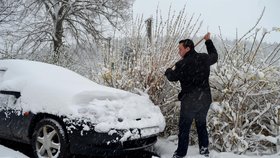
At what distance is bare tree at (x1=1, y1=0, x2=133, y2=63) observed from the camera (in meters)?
21.6

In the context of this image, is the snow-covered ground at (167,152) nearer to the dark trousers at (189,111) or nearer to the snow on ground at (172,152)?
the snow on ground at (172,152)

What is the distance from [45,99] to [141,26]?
2688 millimetres

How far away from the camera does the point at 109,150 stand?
14.8ft

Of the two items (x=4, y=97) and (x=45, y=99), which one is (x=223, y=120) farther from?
(x=4, y=97)

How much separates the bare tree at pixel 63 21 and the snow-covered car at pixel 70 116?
1544 centimetres

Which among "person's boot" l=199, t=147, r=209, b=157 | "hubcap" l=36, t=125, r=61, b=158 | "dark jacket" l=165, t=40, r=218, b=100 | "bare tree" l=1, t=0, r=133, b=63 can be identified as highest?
"bare tree" l=1, t=0, r=133, b=63

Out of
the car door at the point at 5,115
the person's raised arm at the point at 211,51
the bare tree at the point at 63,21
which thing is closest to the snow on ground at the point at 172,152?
the person's raised arm at the point at 211,51

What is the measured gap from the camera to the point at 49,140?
4750 millimetres

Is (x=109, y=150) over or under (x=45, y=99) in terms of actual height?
under

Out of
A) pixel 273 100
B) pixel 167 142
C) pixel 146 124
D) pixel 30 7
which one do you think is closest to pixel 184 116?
pixel 146 124

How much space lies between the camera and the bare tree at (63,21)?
2158 cm

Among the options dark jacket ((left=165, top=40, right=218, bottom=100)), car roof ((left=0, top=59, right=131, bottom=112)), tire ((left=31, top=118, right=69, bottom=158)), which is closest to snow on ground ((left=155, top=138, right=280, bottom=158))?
dark jacket ((left=165, top=40, right=218, bottom=100))

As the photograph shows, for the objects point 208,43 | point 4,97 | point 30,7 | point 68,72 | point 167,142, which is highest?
point 30,7

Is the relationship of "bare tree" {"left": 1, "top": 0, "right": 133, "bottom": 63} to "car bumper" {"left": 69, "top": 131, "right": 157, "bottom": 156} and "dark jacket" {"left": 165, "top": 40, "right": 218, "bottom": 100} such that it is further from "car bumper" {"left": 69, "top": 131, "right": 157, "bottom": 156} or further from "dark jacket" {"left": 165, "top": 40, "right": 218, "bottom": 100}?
"car bumper" {"left": 69, "top": 131, "right": 157, "bottom": 156}
